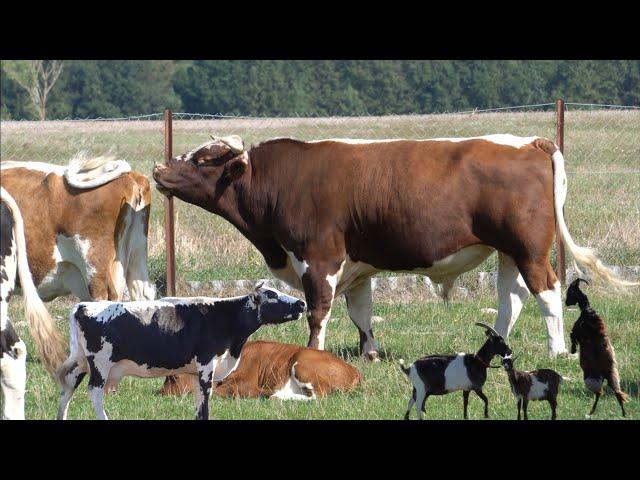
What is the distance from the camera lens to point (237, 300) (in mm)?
7781

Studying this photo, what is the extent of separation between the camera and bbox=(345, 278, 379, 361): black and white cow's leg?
34.5 ft

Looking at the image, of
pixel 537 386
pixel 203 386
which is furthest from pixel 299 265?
pixel 537 386

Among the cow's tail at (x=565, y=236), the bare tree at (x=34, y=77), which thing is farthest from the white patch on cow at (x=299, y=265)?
→ the bare tree at (x=34, y=77)

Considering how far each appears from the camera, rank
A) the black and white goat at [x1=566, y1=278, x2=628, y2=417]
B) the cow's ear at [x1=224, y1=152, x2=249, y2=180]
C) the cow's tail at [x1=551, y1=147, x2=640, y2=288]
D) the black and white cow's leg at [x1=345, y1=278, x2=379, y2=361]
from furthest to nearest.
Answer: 1. the cow's ear at [x1=224, y1=152, x2=249, y2=180]
2. the black and white cow's leg at [x1=345, y1=278, x2=379, y2=361]
3. the cow's tail at [x1=551, y1=147, x2=640, y2=288]
4. the black and white goat at [x1=566, y1=278, x2=628, y2=417]

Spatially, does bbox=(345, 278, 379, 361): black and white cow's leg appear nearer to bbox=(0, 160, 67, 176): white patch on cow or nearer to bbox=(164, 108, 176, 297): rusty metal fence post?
bbox=(0, 160, 67, 176): white patch on cow

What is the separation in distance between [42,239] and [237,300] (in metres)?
3.69

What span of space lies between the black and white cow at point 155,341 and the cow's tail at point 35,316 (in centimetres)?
13

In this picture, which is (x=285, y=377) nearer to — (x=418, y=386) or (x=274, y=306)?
(x=274, y=306)

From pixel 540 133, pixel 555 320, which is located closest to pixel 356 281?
pixel 555 320

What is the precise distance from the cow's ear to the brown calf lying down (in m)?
2.61

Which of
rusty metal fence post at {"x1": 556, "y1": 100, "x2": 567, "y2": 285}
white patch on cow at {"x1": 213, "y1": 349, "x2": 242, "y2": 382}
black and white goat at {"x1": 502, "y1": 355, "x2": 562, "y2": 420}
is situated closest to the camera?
black and white goat at {"x1": 502, "y1": 355, "x2": 562, "y2": 420}

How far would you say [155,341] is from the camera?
750cm

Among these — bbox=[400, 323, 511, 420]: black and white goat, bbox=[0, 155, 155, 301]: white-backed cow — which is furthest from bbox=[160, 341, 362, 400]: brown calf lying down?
bbox=[0, 155, 155, 301]: white-backed cow

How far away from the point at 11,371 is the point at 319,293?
382 cm
